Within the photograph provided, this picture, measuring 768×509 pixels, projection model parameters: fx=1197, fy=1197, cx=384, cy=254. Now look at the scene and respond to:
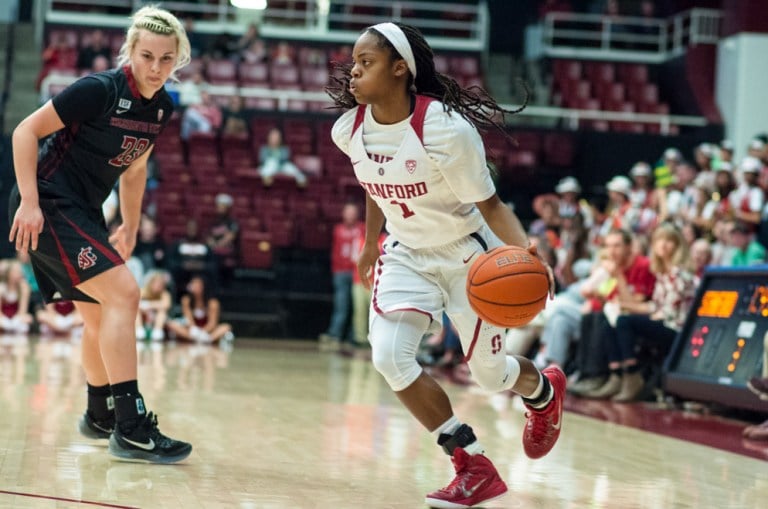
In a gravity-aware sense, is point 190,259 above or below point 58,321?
above

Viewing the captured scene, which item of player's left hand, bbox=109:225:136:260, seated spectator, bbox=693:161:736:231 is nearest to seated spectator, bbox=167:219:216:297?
seated spectator, bbox=693:161:736:231

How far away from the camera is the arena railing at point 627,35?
1989 centimetres

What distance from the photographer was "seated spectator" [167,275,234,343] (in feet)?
47.4

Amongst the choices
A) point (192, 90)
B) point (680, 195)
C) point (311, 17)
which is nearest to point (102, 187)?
point (680, 195)

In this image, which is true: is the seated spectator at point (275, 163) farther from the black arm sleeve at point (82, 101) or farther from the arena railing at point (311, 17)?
the black arm sleeve at point (82, 101)

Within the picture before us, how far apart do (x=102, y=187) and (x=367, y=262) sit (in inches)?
47.3

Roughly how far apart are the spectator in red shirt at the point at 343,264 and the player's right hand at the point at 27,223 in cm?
1051

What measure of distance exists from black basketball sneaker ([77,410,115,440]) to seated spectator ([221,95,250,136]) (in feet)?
39.6

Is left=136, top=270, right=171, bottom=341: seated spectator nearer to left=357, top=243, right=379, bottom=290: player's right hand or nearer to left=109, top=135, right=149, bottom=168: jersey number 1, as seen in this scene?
left=109, top=135, right=149, bottom=168: jersey number 1

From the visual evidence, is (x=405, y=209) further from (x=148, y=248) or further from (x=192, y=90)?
(x=192, y=90)

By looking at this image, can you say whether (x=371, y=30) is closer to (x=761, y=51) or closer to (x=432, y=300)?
(x=432, y=300)

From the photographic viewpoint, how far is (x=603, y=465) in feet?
18.3

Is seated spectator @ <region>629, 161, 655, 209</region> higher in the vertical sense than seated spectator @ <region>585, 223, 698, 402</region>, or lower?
higher

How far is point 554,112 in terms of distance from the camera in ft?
60.6
